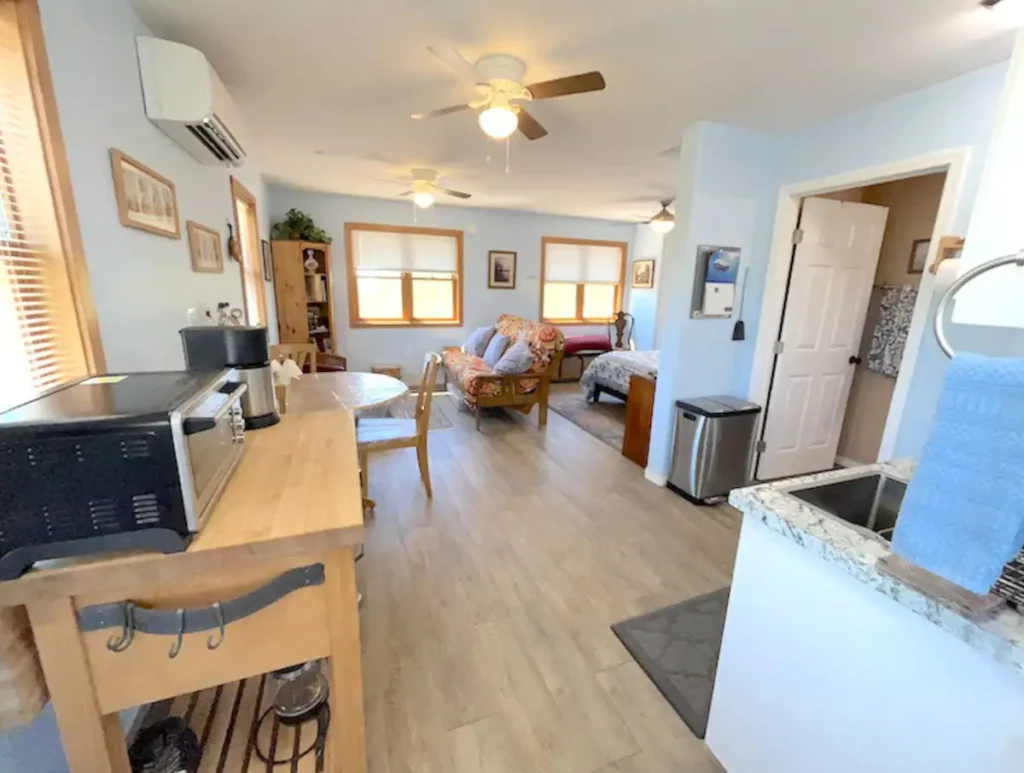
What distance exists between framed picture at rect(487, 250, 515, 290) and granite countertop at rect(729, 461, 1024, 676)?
5.55m

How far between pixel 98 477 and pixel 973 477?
1.40 metres

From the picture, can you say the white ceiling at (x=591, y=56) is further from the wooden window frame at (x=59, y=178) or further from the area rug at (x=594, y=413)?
the area rug at (x=594, y=413)

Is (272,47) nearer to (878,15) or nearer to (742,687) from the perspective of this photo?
(878,15)

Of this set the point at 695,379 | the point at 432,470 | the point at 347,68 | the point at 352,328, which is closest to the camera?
the point at 347,68

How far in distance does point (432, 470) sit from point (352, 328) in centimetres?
317

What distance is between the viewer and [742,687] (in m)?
1.23

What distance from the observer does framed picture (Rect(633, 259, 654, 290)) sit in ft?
22.3

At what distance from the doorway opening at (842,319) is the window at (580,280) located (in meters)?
3.94

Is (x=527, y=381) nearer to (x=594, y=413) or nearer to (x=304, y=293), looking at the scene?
(x=594, y=413)

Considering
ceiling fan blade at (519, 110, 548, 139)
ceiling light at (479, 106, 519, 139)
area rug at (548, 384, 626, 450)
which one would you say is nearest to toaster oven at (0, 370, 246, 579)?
ceiling light at (479, 106, 519, 139)

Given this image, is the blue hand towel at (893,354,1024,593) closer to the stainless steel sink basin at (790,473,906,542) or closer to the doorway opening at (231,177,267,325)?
the stainless steel sink basin at (790,473,906,542)

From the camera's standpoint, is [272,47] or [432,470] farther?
[432,470]

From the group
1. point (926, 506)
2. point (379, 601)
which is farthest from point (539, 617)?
point (926, 506)

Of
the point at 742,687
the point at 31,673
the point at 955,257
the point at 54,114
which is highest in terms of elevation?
the point at 54,114
